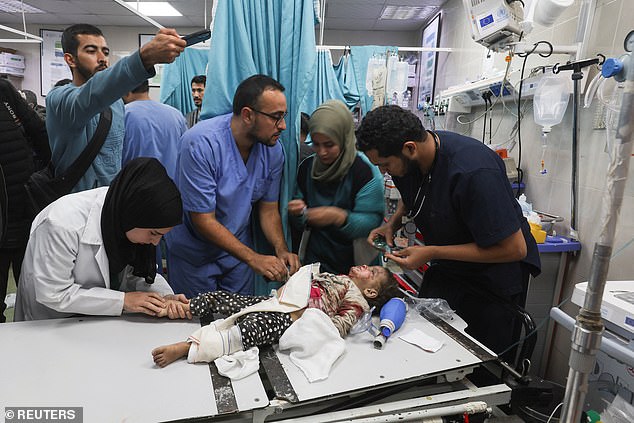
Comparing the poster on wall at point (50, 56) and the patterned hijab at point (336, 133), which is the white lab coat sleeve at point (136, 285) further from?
the poster on wall at point (50, 56)

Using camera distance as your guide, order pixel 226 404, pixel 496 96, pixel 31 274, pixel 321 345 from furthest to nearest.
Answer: pixel 496 96 < pixel 31 274 < pixel 321 345 < pixel 226 404

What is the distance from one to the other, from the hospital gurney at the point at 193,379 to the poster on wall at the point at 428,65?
469cm

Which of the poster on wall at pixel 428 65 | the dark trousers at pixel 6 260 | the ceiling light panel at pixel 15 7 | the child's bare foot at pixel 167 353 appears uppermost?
the ceiling light panel at pixel 15 7

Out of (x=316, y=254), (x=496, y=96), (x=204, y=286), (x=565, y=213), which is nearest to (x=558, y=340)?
(x=565, y=213)

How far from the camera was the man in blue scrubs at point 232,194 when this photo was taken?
183 cm

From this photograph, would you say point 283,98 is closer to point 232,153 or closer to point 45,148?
point 232,153

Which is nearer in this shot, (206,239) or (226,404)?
(226,404)

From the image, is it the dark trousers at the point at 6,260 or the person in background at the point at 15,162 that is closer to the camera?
the person in background at the point at 15,162

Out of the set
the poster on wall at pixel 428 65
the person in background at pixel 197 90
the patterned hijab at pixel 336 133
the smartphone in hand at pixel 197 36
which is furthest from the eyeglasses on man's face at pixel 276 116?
the poster on wall at pixel 428 65

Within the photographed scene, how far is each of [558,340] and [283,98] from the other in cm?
227

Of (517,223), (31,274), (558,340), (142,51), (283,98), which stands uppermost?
(142,51)

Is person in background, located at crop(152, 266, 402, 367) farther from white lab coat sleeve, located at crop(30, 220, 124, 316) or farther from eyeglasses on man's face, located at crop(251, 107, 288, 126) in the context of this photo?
eyeglasses on man's face, located at crop(251, 107, 288, 126)

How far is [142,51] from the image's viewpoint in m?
1.54

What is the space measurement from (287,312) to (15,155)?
6.08 ft
